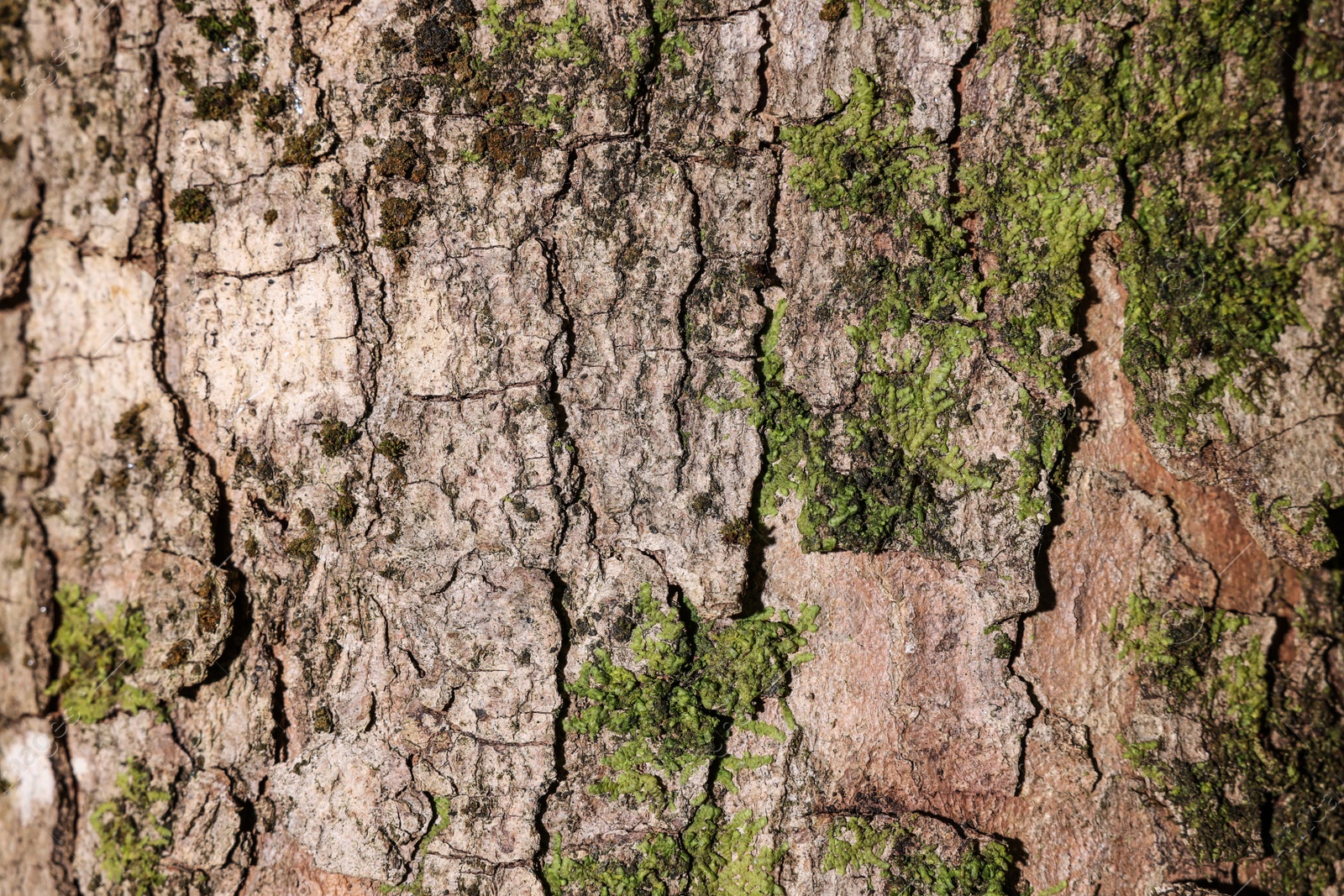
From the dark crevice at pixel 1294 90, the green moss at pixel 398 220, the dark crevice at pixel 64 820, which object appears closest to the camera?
the dark crevice at pixel 1294 90

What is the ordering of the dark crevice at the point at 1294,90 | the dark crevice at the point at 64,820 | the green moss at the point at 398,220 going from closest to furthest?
1. the dark crevice at the point at 1294,90
2. the green moss at the point at 398,220
3. the dark crevice at the point at 64,820

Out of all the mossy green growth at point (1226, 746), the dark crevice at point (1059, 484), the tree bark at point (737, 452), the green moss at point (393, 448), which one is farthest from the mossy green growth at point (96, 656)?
the mossy green growth at point (1226, 746)

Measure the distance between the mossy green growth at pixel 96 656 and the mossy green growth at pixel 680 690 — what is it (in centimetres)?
102

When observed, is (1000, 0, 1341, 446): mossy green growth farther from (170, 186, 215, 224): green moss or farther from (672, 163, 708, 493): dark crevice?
(170, 186, 215, 224): green moss

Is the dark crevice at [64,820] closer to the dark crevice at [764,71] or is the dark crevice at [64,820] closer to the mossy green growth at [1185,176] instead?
the dark crevice at [764,71]

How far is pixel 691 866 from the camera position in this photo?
5.28ft

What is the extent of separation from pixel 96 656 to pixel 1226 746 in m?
2.60

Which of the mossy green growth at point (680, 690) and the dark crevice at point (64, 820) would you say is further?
the dark crevice at point (64, 820)

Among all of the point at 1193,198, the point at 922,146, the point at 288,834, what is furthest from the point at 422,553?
the point at 1193,198

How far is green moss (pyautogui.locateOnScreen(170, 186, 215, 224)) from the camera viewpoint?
166 centimetres

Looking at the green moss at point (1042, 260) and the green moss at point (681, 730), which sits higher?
the green moss at point (1042, 260)

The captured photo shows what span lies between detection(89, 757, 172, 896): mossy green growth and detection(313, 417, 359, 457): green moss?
0.88 m

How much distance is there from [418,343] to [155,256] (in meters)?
0.69

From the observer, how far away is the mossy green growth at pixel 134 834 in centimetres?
166
